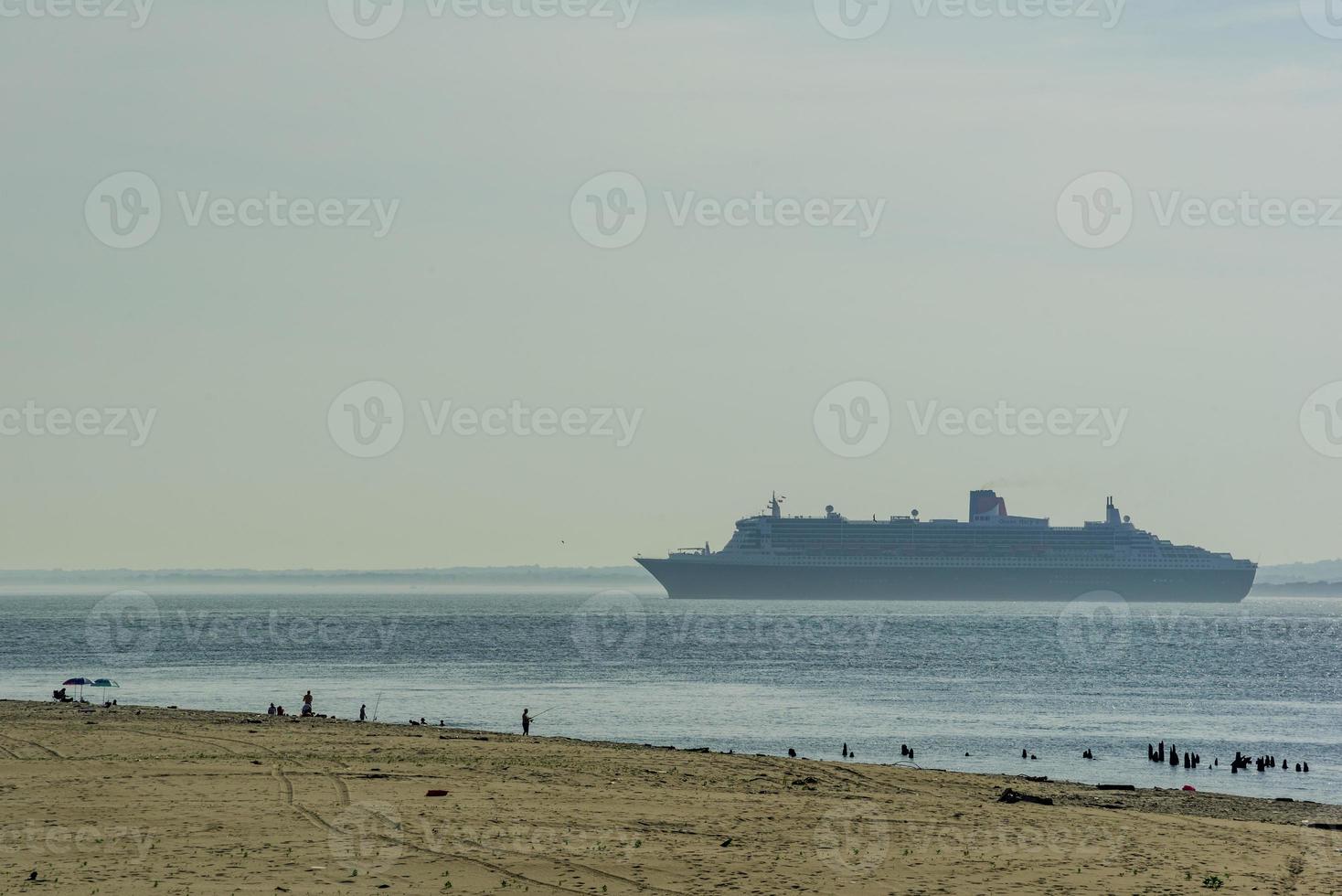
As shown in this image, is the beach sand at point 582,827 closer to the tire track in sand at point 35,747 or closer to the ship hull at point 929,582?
the tire track in sand at point 35,747

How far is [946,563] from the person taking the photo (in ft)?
606

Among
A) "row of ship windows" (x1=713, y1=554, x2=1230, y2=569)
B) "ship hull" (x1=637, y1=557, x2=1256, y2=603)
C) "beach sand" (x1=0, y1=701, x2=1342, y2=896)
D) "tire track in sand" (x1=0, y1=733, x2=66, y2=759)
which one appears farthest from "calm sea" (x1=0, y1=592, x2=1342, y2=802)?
"row of ship windows" (x1=713, y1=554, x2=1230, y2=569)

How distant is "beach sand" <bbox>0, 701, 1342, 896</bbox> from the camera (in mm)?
18281

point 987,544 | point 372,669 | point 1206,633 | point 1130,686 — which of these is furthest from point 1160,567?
point 372,669

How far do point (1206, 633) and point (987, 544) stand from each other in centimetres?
5090

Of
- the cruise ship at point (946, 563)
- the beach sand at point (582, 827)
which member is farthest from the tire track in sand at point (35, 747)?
the cruise ship at point (946, 563)

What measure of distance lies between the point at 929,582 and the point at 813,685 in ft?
396

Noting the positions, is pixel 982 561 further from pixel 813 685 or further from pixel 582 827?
A: pixel 582 827

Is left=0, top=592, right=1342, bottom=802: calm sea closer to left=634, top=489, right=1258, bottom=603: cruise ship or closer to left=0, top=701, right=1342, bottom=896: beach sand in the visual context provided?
left=0, top=701, right=1342, bottom=896: beach sand

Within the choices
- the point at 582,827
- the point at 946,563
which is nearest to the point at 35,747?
the point at 582,827

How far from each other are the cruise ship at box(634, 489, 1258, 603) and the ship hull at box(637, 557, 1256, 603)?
12 centimetres

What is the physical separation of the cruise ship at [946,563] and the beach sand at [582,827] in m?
150

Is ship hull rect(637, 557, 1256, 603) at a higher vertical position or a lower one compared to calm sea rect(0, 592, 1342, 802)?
higher

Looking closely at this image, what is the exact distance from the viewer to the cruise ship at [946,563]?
599ft
